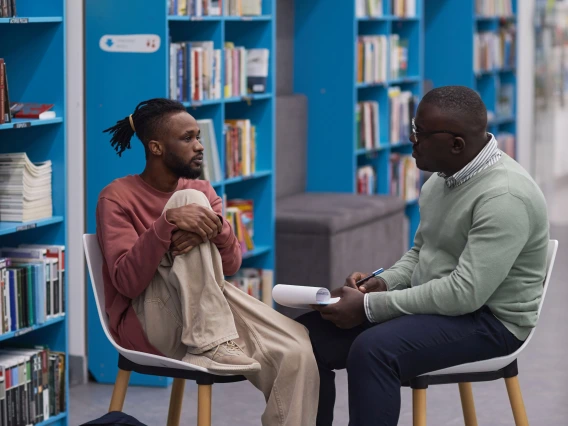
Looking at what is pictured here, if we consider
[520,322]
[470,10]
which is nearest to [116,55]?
[520,322]

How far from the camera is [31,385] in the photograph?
11.7 ft

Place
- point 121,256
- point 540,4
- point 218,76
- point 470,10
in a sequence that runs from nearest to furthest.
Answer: point 121,256 → point 218,76 → point 470,10 → point 540,4

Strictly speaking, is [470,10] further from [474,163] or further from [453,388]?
[474,163]

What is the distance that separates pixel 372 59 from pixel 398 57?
1.74 feet

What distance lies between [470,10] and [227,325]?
573 cm

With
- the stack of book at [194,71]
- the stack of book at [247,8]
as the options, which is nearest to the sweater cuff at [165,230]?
the stack of book at [194,71]

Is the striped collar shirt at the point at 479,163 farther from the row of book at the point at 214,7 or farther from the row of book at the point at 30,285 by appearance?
the row of book at the point at 214,7

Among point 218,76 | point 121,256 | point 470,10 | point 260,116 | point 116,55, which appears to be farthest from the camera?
point 470,10

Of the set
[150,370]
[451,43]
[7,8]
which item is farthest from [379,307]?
[451,43]

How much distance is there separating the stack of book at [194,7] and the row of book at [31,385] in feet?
4.82

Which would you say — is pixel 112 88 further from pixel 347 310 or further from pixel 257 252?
pixel 347 310

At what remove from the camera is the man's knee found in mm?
2811

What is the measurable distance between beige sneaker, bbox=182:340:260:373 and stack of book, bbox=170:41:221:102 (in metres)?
1.69

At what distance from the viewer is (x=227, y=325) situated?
2781 millimetres
